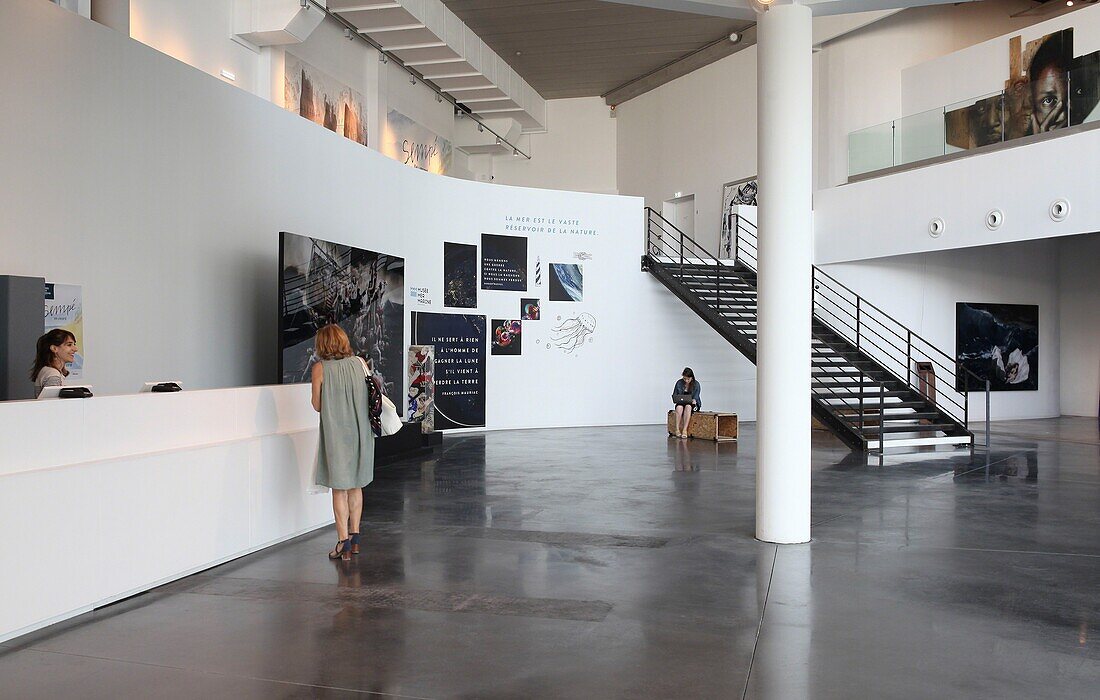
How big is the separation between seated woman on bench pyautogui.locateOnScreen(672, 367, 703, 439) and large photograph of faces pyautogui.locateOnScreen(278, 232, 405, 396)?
443cm

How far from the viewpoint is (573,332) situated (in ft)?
51.9

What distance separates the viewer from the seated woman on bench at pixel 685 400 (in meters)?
14.1

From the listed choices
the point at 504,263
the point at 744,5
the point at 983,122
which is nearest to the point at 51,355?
the point at 744,5

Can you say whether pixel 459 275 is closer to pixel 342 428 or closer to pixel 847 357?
pixel 847 357

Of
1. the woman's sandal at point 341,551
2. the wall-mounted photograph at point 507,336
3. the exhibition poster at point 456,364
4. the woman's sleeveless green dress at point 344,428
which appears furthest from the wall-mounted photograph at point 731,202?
the woman's sandal at point 341,551

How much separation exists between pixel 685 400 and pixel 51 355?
386 inches

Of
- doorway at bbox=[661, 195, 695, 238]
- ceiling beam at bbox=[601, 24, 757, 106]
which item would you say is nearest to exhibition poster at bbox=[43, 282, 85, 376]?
ceiling beam at bbox=[601, 24, 757, 106]

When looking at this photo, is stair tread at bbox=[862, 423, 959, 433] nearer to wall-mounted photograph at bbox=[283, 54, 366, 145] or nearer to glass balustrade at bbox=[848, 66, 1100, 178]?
glass balustrade at bbox=[848, 66, 1100, 178]

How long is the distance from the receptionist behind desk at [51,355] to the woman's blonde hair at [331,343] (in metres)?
1.82

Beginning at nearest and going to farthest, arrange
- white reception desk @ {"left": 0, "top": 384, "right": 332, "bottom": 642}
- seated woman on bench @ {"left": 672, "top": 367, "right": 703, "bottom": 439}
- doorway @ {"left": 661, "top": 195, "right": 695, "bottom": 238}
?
white reception desk @ {"left": 0, "top": 384, "right": 332, "bottom": 642}, seated woman on bench @ {"left": 672, "top": 367, "right": 703, "bottom": 439}, doorway @ {"left": 661, "top": 195, "right": 695, "bottom": 238}

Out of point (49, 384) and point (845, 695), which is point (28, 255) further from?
point (845, 695)

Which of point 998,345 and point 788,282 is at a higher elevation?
point 788,282

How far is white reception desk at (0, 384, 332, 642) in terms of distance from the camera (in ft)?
14.5

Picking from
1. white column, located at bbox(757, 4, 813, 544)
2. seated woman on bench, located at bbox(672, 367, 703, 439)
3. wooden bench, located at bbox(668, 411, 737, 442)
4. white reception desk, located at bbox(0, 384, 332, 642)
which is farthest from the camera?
seated woman on bench, located at bbox(672, 367, 703, 439)
